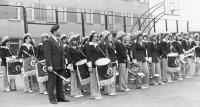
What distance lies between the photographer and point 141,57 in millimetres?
11812

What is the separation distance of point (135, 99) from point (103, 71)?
1.25m

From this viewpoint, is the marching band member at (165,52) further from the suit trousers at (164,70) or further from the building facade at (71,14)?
the building facade at (71,14)

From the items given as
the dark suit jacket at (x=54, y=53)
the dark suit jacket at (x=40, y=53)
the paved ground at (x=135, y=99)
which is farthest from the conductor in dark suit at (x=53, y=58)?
the dark suit jacket at (x=40, y=53)

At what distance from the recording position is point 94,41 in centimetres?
1055

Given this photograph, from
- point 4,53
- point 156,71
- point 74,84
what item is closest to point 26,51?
point 4,53

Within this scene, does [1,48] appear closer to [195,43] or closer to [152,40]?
[152,40]

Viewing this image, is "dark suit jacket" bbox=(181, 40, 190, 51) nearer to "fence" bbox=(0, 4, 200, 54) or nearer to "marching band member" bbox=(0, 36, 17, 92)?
"fence" bbox=(0, 4, 200, 54)

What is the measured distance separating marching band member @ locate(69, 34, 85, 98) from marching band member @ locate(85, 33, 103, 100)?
0.35 meters

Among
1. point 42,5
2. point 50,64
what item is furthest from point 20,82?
point 42,5

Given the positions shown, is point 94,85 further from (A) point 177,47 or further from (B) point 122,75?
(A) point 177,47

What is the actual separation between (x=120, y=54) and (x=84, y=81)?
153 centimetres

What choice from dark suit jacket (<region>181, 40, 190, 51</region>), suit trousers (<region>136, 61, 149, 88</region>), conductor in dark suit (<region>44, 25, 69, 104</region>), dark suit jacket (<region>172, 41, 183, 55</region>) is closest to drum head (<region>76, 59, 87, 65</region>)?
conductor in dark suit (<region>44, 25, 69, 104</region>)

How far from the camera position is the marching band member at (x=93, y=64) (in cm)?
1022

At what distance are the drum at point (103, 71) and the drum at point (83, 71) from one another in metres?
0.46
